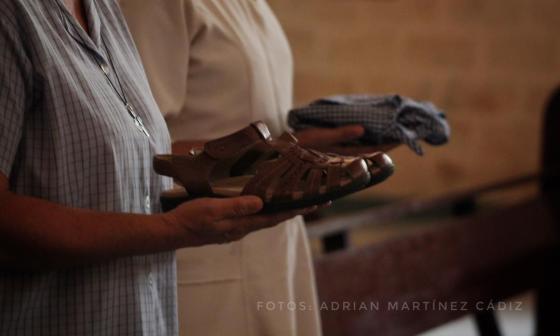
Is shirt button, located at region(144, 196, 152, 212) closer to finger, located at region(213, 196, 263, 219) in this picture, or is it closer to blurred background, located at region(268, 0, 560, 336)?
finger, located at region(213, 196, 263, 219)

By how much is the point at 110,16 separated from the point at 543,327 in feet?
7.95

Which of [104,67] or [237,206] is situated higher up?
[104,67]

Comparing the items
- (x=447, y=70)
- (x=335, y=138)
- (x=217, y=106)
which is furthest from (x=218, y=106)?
(x=447, y=70)

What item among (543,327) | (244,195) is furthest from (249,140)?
(543,327)

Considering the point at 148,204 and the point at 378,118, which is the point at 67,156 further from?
the point at 378,118

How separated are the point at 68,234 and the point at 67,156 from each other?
0.09 m

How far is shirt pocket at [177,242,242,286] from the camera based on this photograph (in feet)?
4.65

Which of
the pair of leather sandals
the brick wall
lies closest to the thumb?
the pair of leather sandals

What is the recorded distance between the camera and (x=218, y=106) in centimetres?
143

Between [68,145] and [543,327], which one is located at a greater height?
[68,145]

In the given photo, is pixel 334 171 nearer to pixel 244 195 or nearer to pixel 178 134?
pixel 244 195

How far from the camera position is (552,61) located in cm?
550

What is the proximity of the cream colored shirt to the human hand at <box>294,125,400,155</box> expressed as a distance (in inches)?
3.9

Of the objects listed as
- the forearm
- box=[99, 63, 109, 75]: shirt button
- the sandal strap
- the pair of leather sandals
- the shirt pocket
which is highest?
box=[99, 63, 109, 75]: shirt button
